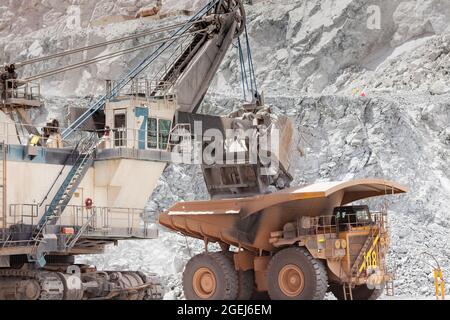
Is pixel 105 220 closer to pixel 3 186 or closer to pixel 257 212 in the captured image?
pixel 3 186

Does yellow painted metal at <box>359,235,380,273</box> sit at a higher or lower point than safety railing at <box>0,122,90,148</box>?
lower

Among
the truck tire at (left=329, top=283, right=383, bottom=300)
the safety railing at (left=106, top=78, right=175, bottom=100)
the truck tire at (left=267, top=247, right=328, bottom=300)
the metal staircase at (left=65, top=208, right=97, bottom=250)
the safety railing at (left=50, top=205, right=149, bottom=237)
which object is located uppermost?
the safety railing at (left=106, top=78, right=175, bottom=100)

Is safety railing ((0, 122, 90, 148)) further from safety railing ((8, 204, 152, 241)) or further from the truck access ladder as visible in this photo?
the truck access ladder

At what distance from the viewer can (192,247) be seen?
101 feet

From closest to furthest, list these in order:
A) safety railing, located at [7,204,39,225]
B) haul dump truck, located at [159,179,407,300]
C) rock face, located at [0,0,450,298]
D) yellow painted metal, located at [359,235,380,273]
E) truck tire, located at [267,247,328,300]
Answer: truck tire, located at [267,247,328,300] < haul dump truck, located at [159,179,407,300] < yellow painted metal, located at [359,235,380,273] < safety railing, located at [7,204,39,225] < rock face, located at [0,0,450,298]

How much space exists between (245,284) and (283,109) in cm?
1988

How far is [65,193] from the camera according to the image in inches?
838

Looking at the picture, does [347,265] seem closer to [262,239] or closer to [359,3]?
[262,239]

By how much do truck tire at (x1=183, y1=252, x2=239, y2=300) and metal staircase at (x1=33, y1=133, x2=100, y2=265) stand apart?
3.29m

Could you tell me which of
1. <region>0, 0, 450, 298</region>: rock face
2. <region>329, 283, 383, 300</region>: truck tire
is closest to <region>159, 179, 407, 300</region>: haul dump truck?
<region>329, 283, 383, 300</region>: truck tire

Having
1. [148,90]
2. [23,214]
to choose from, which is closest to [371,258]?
[148,90]

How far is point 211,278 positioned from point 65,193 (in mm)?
4057

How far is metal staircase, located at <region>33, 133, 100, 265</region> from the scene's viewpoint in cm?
2003
